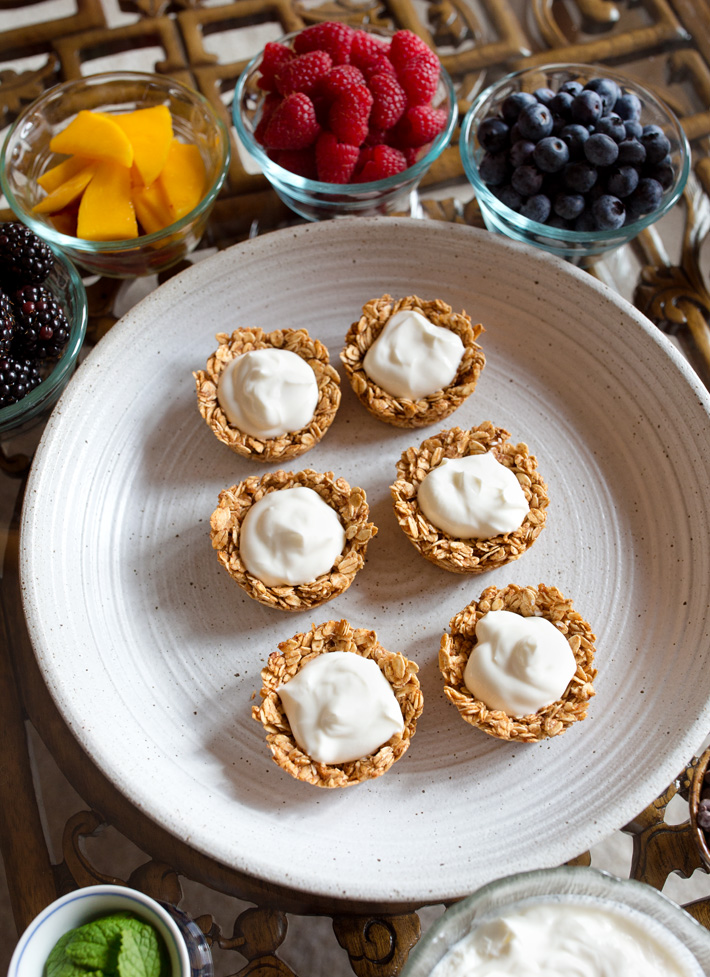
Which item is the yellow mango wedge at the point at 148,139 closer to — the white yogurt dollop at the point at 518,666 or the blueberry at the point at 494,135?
the blueberry at the point at 494,135

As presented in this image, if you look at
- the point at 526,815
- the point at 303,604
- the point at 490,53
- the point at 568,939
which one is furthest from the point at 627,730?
the point at 490,53

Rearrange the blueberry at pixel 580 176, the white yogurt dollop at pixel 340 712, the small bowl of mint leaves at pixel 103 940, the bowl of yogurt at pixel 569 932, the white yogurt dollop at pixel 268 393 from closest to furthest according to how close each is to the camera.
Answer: the bowl of yogurt at pixel 569 932, the small bowl of mint leaves at pixel 103 940, the white yogurt dollop at pixel 340 712, the white yogurt dollop at pixel 268 393, the blueberry at pixel 580 176

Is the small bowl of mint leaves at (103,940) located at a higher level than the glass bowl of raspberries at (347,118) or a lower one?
lower

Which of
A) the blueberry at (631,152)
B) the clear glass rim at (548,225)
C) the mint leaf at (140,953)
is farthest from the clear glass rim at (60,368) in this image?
the blueberry at (631,152)

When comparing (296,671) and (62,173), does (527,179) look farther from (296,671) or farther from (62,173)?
(296,671)

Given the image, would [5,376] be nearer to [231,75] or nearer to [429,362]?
[429,362]

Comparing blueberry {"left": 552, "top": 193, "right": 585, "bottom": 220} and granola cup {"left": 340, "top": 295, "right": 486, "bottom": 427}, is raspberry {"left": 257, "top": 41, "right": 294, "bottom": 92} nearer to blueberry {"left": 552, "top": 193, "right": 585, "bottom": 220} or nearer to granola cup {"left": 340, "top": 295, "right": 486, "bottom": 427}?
granola cup {"left": 340, "top": 295, "right": 486, "bottom": 427}

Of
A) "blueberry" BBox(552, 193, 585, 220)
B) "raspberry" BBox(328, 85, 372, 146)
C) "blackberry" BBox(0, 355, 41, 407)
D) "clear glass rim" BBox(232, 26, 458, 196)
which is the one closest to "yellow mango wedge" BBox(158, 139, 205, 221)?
"clear glass rim" BBox(232, 26, 458, 196)

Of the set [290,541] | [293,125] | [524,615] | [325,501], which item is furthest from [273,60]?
[524,615]
